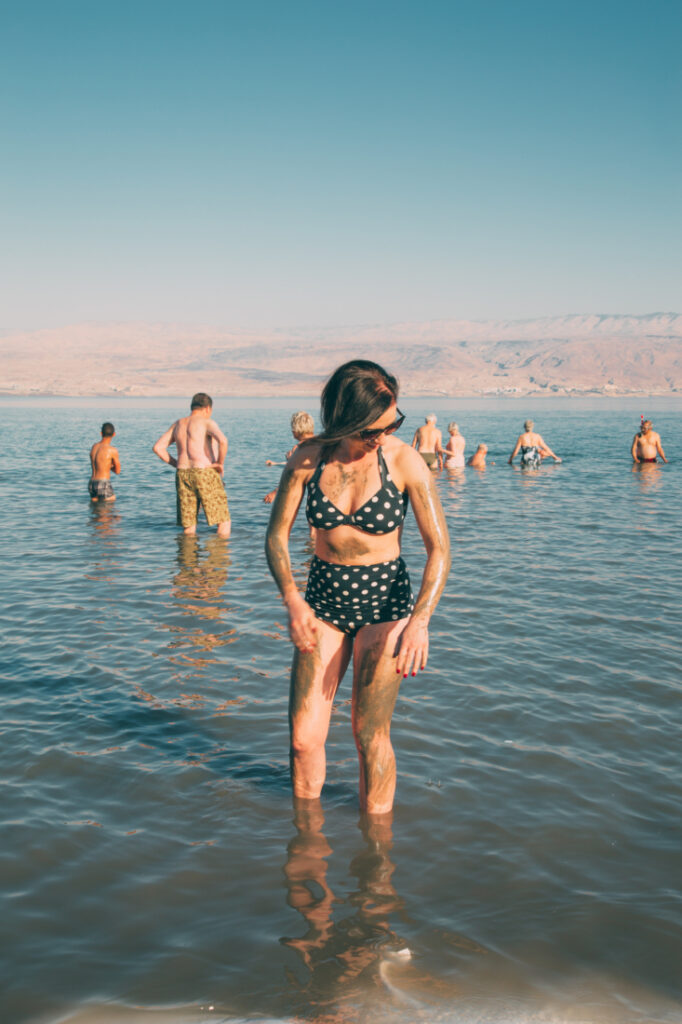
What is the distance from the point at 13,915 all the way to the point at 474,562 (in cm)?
809

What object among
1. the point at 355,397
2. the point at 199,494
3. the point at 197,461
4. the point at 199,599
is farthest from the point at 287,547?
the point at 199,494

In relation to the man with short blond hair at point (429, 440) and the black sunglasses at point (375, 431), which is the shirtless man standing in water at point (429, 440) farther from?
the black sunglasses at point (375, 431)

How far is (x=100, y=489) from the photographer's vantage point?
50.9 ft

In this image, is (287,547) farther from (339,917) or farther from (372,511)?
(339,917)

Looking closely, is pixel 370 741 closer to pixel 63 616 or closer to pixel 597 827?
pixel 597 827

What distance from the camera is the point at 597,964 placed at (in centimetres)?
304

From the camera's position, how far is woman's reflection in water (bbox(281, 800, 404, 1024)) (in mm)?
Answer: 2809

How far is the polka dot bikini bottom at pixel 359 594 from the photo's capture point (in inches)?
139

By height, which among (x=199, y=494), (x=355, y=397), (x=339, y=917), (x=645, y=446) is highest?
(x=355, y=397)

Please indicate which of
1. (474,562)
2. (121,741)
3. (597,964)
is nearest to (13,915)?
(121,741)

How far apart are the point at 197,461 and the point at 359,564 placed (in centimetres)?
792

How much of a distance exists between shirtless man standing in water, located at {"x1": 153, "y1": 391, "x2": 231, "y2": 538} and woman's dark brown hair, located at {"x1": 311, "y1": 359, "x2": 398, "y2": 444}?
7459 mm

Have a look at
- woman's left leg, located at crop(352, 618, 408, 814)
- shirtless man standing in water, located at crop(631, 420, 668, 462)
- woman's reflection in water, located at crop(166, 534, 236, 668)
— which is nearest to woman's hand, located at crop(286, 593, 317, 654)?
woman's left leg, located at crop(352, 618, 408, 814)

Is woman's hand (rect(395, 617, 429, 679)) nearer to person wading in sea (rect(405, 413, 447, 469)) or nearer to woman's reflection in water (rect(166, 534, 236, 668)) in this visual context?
woman's reflection in water (rect(166, 534, 236, 668))
